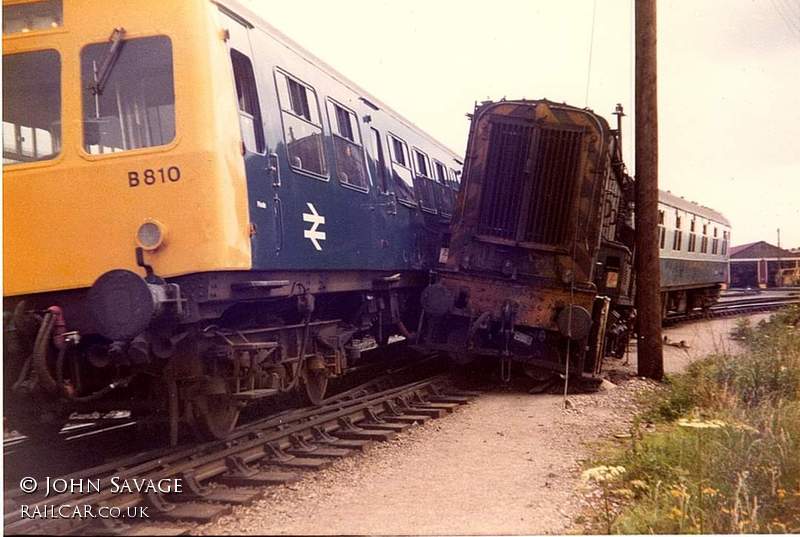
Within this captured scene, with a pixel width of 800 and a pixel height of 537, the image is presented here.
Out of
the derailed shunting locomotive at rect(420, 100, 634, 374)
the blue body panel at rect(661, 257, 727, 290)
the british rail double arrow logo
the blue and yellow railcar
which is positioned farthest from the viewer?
the blue body panel at rect(661, 257, 727, 290)

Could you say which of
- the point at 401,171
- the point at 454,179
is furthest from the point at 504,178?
the point at 454,179

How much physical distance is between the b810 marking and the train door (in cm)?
62

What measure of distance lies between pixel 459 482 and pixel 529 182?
513 centimetres

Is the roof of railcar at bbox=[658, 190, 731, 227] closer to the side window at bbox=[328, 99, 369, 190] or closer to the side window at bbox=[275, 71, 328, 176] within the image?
the side window at bbox=[328, 99, 369, 190]

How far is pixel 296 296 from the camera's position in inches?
280

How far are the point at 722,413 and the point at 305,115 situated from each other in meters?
4.59

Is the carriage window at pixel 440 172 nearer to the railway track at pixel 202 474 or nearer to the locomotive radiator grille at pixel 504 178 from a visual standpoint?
the locomotive radiator grille at pixel 504 178

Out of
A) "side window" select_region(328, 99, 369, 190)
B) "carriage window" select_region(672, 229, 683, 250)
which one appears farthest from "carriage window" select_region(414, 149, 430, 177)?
"carriage window" select_region(672, 229, 683, 250)

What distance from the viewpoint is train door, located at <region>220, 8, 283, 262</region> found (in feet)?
19.3

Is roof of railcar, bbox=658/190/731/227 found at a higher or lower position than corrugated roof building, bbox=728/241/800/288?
higher

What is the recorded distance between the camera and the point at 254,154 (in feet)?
19.7

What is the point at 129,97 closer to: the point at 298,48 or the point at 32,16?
the point at 32,16

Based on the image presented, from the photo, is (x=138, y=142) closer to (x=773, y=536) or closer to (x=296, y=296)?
(x=296, y=296)

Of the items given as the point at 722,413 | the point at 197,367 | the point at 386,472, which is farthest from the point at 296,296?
the point at 722,413
